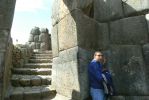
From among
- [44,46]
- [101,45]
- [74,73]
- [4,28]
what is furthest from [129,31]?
[44,46]

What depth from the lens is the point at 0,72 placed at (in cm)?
311

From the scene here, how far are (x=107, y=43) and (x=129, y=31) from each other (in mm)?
497

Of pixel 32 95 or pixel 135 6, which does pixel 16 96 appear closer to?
pixel 32 95

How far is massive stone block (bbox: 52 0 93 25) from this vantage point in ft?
13.4

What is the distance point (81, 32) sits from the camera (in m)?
4.00

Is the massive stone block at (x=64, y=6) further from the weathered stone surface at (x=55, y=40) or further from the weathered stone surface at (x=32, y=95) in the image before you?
the weathered stone surface at (x=32, y=95)

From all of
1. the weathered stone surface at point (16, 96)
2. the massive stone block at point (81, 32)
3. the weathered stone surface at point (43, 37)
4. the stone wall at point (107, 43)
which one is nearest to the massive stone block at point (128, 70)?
the stone wall at point (107, 43)

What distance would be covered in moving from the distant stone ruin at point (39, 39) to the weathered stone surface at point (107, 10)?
9.73m

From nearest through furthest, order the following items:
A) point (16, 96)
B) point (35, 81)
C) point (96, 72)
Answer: point (96, 72)
point (16, 96)
point (35, 81)

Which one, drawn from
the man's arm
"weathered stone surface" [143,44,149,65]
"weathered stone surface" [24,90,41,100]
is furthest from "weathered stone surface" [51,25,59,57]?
"weathered stone surface" [143,44,149,65]

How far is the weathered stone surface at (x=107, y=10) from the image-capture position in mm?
4230

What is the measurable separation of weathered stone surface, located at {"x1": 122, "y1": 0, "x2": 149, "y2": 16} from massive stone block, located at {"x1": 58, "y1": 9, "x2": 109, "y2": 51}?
54 cm

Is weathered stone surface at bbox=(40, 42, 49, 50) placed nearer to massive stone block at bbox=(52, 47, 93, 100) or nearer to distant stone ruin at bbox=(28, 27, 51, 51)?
distant stone ruin at bbox=(28, 27, 51, 51)

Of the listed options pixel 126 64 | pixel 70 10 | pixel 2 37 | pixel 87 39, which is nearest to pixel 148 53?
pixel 126 64
